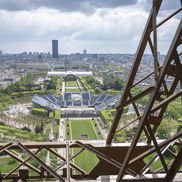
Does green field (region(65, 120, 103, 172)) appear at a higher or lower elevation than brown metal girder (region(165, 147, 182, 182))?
lower

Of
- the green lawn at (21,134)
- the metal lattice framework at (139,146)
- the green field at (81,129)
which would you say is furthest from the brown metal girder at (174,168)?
the green field at (81,129)

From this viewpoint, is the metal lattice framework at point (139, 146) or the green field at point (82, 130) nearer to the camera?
the metal lattice framework at point (139, 146)

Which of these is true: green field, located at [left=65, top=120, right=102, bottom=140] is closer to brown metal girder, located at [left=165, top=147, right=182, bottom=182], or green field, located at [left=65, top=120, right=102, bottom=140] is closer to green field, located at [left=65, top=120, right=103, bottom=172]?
green field, located at [left=65, top=120, right=103, bottom=172]

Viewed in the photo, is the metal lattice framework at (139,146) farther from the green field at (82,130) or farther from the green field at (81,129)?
the green field at (81,129)

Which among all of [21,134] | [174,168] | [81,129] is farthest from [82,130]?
[174,168]

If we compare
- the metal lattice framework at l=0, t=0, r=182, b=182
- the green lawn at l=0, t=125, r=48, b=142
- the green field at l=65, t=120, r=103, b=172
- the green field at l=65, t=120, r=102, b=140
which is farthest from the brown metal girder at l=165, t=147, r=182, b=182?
the green field at l=65, t=120, r=102, b=140

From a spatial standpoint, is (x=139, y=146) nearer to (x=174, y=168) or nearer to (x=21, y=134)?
(x=174, y=168)

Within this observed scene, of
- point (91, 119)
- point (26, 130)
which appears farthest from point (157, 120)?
point (91, 119)

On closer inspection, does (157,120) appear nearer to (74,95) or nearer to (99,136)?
(99,136)
